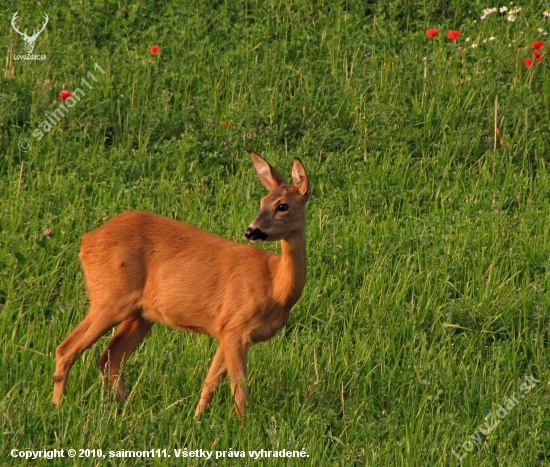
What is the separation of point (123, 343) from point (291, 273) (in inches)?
47.9

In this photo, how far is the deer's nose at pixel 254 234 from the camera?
5895 millimetres

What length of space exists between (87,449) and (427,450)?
1.80m

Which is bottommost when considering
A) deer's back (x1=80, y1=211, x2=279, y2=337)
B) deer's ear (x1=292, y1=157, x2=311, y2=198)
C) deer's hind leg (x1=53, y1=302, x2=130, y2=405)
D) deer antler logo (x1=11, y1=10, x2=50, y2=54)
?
deer's hind leg (x1=53, y1=302, x2=130, y2=405)

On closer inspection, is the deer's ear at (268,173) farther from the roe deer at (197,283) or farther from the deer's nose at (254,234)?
the deer's nose at (254,234)

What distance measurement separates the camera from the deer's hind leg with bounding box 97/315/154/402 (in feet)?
21.6

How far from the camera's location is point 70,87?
30.9 feet

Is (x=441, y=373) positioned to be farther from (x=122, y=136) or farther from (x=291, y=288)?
(x=122, y=136)

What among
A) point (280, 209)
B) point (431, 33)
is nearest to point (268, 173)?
point (280, 209)

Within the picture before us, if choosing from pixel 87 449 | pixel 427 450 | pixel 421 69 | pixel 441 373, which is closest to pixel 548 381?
pixel 441 373

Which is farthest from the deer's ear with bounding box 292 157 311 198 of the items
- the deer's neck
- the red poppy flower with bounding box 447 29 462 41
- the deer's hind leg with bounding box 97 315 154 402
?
the red poppy flower with bounding box 447 29 462 41

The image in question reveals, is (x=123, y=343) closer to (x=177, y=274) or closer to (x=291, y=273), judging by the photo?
(x=177, y=274)

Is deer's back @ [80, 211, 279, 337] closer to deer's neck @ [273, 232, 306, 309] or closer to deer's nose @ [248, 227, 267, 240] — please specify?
deer's neck @ [273, 232, 306, 309]

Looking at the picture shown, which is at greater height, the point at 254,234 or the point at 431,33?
the point at 431,33

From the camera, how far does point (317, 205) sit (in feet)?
27.4
